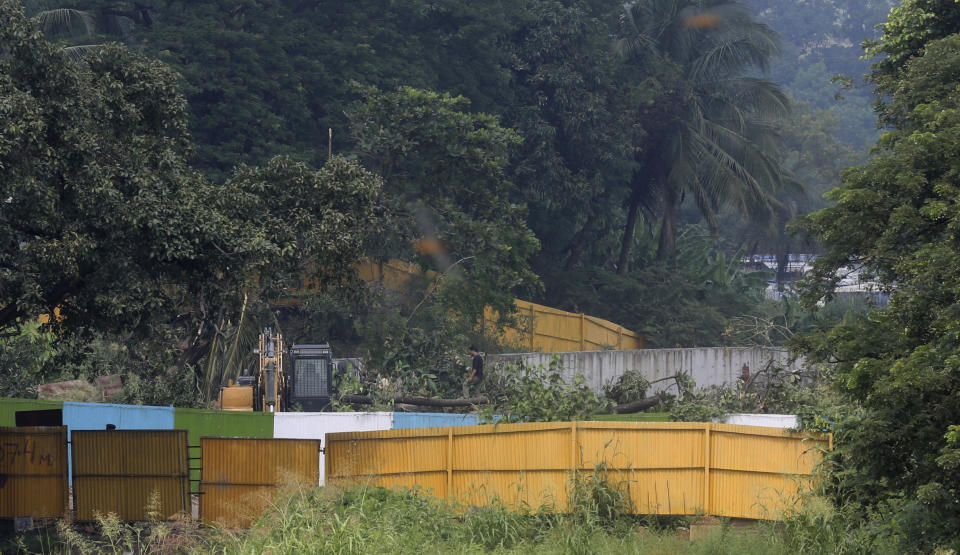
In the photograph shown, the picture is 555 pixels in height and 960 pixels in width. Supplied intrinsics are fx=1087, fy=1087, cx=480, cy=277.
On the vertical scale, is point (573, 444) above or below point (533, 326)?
below

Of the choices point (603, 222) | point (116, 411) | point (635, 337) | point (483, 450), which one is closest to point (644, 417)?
point (483, 450)

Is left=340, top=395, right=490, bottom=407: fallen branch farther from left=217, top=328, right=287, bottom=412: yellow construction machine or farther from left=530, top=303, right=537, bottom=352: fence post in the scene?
left=530, top=303, right=537, bottom=352: fence post

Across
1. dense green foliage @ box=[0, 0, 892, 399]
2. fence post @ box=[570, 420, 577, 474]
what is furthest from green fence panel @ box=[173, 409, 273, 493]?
fence post @ box=[570, 420, 577, 474]

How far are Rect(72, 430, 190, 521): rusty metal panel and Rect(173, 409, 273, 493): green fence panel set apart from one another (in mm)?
3791

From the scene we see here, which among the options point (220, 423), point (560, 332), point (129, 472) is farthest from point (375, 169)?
point (129, 472)

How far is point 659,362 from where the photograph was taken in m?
32.1

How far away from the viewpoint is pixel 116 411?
65.1ft

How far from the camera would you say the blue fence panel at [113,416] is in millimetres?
19531

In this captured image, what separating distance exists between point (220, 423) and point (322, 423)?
1.85 meters

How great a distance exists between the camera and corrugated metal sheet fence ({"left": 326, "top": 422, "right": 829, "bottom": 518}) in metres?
14.4

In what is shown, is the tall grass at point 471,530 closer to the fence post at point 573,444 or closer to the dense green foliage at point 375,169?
the fence post at point 573,444

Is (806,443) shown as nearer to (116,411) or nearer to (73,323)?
(73,323)

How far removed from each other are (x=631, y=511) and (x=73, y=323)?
801cm

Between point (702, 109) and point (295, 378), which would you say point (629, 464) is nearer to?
point (295, 378)
